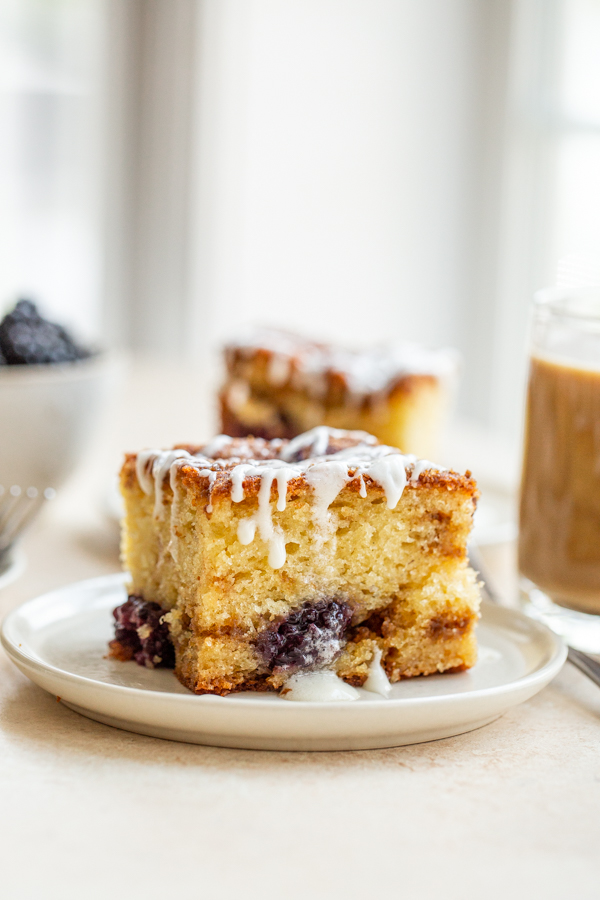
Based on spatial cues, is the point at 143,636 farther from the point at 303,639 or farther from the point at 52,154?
the point at 52,154

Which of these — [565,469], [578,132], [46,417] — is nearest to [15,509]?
[46,417]

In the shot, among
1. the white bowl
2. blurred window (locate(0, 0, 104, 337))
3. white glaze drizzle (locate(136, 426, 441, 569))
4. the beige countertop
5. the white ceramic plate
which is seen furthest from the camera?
blurred window (locate(0, 0, 104, 337))

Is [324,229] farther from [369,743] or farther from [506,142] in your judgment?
[369,743]

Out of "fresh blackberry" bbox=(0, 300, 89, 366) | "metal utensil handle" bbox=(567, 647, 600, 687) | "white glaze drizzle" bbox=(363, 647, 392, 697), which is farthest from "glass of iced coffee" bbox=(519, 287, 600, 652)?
"fresh blackberry" bbox=(0, 300, 89, 366)

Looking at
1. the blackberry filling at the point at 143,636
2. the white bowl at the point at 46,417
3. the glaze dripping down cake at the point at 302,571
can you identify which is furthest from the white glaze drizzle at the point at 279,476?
the white bowl at the point at 46,417

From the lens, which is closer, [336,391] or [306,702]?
[306,702]

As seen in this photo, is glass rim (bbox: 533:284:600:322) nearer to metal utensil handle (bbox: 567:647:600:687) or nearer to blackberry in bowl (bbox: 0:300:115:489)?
metal utensil handle (bbox: 567:647:600:687)

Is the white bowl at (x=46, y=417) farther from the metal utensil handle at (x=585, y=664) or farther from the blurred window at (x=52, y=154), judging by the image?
the blurred window at (x=52, y=154)
